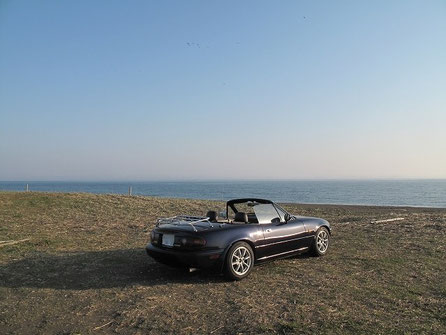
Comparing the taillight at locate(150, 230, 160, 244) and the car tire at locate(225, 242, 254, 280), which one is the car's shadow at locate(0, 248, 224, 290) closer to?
the car tire at locate(225, 242, 254, 280)

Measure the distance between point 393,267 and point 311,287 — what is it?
231cm

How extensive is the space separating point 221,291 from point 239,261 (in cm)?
81

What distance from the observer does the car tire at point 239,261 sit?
612cm

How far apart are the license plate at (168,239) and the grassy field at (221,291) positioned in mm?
625

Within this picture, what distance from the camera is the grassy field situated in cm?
427

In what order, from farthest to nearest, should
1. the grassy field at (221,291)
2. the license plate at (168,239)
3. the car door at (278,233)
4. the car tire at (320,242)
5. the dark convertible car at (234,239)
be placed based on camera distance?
the car tire at (320,242), the car door at (278,233), the license plate at (168,239), the dark convertible car at (234,239), the grassy field at (221,291)

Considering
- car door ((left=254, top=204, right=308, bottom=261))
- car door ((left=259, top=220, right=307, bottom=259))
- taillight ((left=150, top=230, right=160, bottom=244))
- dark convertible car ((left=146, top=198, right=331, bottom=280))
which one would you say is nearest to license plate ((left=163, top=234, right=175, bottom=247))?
dark convertible car ((left=146, top=198, right=331, bottom=280))

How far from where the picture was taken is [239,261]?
6301 millimetres

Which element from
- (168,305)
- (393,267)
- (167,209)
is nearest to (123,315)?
(168,305)

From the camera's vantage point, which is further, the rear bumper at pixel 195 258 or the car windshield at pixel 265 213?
the car windshield at pixel 265 213

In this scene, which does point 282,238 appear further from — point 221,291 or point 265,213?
point 221,291

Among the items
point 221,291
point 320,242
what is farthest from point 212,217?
point 320,242

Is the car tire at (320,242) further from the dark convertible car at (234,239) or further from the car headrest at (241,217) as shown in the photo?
the car headrest at (241,217)

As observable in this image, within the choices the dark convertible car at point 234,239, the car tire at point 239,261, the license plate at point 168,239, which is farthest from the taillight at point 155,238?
the car tire at point 239,261
